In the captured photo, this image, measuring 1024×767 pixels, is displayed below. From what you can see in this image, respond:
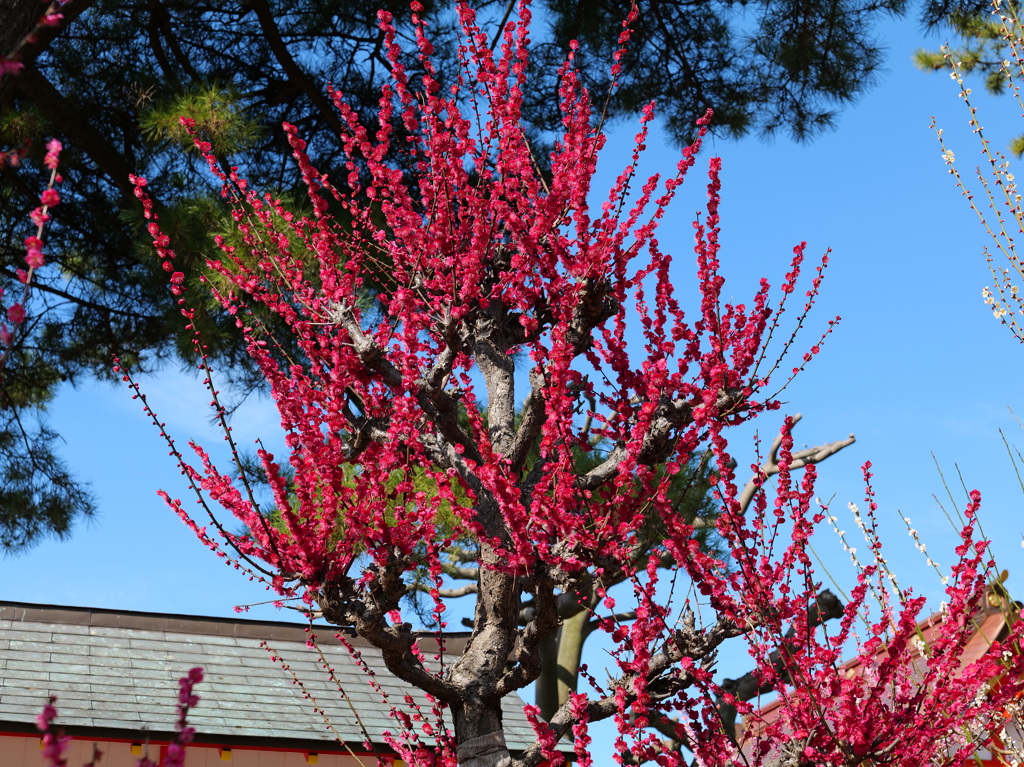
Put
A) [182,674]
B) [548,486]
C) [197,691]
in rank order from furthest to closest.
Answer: [182,674] → [197,691] → [548,486]

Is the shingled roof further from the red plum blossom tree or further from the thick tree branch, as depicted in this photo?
the thick tree branch

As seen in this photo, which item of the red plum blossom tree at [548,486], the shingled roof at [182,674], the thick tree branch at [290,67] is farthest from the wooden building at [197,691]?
the thick tree branch at [290,67]

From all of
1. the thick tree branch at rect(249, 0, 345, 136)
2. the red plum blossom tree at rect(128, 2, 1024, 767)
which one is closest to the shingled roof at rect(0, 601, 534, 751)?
the red plum blossom tree at rect(128, 2, 1024, 767)

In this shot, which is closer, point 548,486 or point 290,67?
point 548,486

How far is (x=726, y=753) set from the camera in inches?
187

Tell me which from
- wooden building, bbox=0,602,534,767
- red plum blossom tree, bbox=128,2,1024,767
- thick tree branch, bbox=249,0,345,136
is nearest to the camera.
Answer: red plum blossom tree, bbox=128,2,1024,767

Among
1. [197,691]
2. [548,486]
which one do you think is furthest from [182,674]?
[548,486]

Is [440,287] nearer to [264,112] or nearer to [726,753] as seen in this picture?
[726,753]

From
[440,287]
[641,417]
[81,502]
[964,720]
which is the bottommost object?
[964,720]

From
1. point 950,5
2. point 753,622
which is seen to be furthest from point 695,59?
point 753,622

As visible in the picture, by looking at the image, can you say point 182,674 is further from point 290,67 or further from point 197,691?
point 290,67

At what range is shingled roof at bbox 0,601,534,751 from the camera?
7.05m

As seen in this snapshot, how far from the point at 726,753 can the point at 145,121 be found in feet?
18.3

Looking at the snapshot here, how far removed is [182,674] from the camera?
787cm
